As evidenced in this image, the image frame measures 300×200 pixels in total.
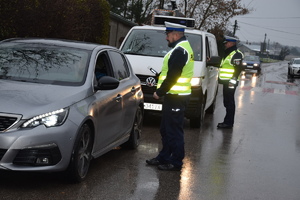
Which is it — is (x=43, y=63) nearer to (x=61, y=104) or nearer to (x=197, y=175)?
(x=61, y=104)

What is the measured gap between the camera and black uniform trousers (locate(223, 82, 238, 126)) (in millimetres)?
12945

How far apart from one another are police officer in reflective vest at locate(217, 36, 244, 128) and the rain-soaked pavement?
0.59 m

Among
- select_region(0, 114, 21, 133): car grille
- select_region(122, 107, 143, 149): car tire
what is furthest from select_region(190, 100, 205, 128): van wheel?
select_region(0, 114, 21, 133): car grille

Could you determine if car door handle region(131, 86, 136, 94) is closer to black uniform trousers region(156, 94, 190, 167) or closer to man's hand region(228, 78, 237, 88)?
black uniform trousers region(156, 94, 190, 167)

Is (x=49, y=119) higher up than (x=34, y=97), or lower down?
lower down

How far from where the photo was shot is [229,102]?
517 inches

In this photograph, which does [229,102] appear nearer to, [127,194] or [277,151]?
[277,151]

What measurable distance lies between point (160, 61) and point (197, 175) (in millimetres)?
4724

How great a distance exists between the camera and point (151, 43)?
12734 mm

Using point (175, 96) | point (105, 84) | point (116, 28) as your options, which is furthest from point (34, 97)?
point (116, 28)

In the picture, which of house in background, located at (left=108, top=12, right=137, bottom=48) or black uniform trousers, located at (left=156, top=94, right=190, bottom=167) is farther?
house in background, located at (left=108, top=12, right=137, bottom=48)

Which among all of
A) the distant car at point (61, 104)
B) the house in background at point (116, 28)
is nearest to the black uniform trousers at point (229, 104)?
the distant car at point (61, 104)

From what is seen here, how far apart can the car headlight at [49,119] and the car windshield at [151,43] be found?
6.41 meters

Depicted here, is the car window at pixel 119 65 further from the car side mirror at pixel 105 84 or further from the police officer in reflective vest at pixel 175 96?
the car side mirror at pixel 105 84
